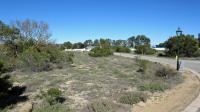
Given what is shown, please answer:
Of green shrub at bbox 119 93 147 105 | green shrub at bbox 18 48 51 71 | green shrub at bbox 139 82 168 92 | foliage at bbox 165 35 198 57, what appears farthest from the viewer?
foliage at bbox 165 35 198 57

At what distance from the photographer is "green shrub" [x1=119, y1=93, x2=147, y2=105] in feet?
40.2

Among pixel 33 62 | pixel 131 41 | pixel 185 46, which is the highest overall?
pixel 131 41

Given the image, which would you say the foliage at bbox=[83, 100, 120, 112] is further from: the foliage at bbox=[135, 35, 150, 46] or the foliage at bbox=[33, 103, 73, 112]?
the foliage at bbox=[135, 35, 150, 46]

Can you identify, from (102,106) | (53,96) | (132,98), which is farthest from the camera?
(132,98)

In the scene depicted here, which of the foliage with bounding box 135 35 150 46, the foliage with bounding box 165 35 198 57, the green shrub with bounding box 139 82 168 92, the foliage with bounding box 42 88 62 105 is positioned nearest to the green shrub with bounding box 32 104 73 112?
the foliage with bounding box 42 88 62 105

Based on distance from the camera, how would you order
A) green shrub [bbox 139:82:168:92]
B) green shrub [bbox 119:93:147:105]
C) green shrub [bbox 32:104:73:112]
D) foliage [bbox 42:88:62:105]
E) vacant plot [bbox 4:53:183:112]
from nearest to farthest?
1. green shrub [bbox 32:104:73:112]
2. vacant plot [bbox 4:53:183:112]
3. foliage [bbox 42:88:62:105]
4. green shrub [bbox 119:93:147:105]
5. green shrub [bbox 139:82:168:92]

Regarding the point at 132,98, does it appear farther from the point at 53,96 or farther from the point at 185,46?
the point at 185,46

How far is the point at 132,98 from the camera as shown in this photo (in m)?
12.6

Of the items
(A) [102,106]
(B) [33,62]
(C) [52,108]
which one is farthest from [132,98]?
(B) [33,62]

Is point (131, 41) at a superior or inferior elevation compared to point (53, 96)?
superior

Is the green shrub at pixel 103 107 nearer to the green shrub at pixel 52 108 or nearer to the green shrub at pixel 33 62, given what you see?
the green shrub at pixel 52 108

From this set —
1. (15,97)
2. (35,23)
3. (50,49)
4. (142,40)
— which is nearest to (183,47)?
(35,23)

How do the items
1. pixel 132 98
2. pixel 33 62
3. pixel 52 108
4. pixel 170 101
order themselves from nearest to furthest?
pixel 52 108 → pixel 132 98 → pixel 170 101 → pixel 33 62

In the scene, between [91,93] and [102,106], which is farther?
[91,93]
